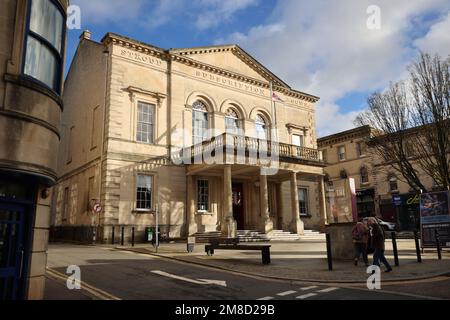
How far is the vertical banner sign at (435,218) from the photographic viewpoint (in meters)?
14.6

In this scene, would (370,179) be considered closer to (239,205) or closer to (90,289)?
(239,205)

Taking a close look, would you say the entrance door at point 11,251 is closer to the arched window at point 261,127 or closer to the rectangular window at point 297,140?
the arched window at point 261,127

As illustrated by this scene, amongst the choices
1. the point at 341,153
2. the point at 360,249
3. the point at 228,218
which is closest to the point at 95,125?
the point at 228,218

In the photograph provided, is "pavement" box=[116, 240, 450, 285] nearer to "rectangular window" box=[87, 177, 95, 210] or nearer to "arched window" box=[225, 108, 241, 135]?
"rectangular window" box=[87, 177, 95, 210]

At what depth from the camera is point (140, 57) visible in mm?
24094

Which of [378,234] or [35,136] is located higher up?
[35,136]

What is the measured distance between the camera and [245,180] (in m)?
27.2

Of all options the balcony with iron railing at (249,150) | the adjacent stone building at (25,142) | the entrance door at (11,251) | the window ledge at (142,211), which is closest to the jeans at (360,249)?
the adjacent stone building at (25,142)

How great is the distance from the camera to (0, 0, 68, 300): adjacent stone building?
19.8ft

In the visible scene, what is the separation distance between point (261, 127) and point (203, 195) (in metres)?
8.33

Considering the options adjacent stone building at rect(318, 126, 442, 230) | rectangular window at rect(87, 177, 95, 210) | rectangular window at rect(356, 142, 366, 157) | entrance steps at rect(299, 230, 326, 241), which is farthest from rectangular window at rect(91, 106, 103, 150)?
rectangular window at rect(356, 142, 366, 157)
